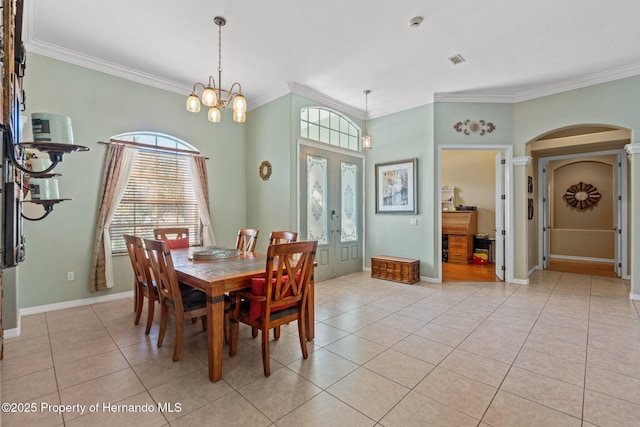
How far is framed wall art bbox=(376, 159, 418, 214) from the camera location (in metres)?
5.33

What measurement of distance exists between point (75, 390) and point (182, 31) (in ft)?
11.4

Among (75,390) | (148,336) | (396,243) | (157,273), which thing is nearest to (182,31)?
(157,273)

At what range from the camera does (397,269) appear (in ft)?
16.8

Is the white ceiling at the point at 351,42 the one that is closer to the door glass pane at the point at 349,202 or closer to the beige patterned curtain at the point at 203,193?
the beige patterned curtain at the point at 203,193

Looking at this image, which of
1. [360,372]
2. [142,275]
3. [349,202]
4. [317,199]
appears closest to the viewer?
[360,372]

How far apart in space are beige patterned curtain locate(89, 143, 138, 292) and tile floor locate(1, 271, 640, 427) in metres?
0.43

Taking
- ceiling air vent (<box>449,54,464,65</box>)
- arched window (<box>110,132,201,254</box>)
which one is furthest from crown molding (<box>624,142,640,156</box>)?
arched window (<box>110,132,201,254</box>)

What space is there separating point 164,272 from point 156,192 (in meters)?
2.51

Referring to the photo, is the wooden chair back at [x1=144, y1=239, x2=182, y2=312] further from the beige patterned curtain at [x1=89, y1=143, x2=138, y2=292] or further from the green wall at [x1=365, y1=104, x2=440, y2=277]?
the green wall at [x1=365, y1=104, x2=440, y2=277]

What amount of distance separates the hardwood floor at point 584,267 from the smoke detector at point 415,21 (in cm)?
588

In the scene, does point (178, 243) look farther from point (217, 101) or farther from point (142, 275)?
point (217, 101)

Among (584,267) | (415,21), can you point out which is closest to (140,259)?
(415,21)

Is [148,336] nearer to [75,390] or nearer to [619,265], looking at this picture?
[75,390]

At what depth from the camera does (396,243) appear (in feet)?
18.3
